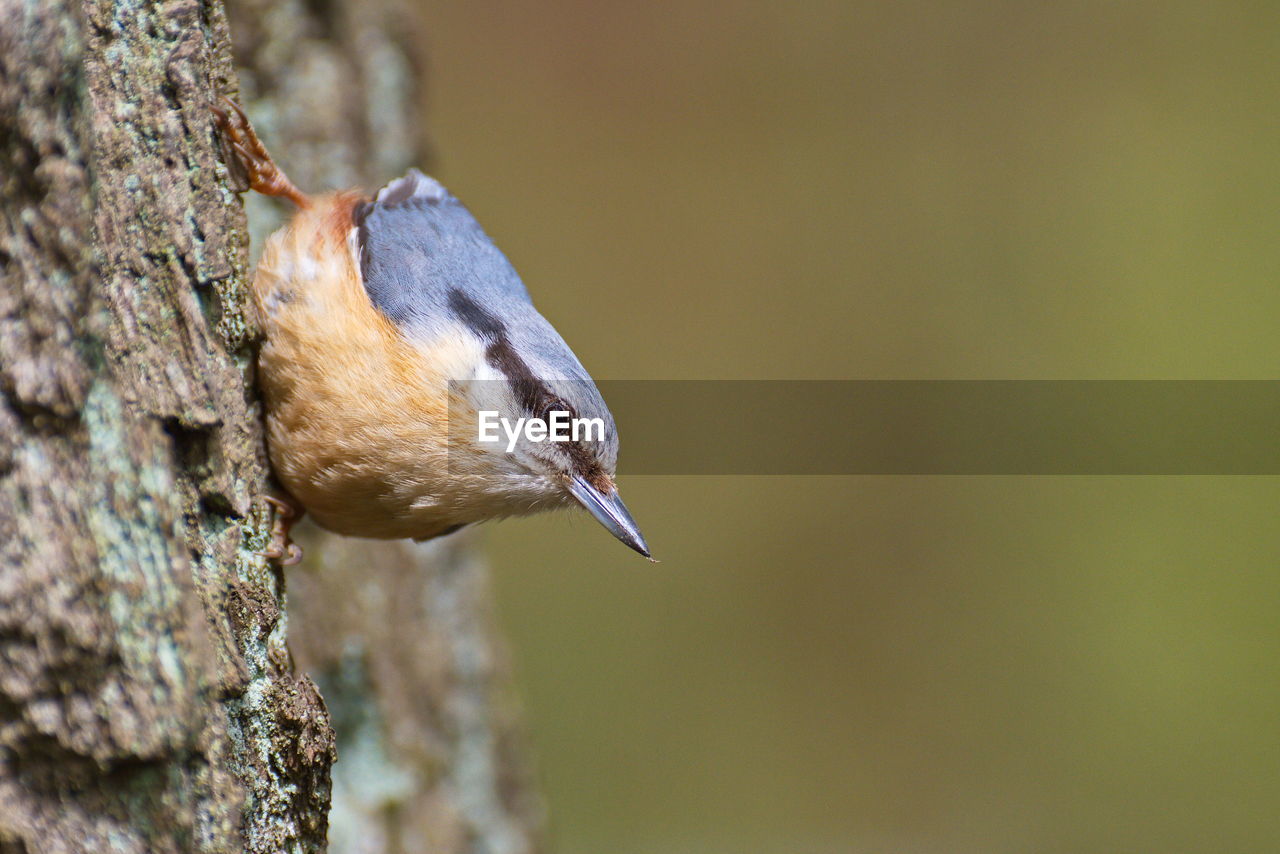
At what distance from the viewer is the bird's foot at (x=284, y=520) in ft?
6.51

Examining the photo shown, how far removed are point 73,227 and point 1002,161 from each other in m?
4.82

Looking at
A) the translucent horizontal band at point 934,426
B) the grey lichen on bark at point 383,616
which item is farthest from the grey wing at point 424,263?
the translucent horizontal band at point 934,426

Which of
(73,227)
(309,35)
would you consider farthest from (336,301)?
(309,35)

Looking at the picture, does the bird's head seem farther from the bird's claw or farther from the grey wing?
the bird's claw

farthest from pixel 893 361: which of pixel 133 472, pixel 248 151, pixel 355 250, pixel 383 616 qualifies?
pixel 133 472

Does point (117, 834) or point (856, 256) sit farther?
point (856, 256)

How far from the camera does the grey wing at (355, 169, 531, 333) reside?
2061 mm

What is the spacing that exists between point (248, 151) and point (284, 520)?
741 millimetres

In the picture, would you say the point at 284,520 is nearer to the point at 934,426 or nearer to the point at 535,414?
the point at 535,414

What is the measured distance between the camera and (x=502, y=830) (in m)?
3.45

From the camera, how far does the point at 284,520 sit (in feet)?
6.80

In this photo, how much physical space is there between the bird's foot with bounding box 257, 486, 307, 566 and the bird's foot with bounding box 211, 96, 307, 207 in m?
0.64

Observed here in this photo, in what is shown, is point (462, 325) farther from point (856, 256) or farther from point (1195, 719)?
point (1195, 719)

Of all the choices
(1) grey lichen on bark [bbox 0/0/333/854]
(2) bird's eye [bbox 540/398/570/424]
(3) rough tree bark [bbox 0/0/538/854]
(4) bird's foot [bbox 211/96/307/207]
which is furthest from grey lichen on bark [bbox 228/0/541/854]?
(1) grey lichen on bark [bbox 0/0/333/854]
